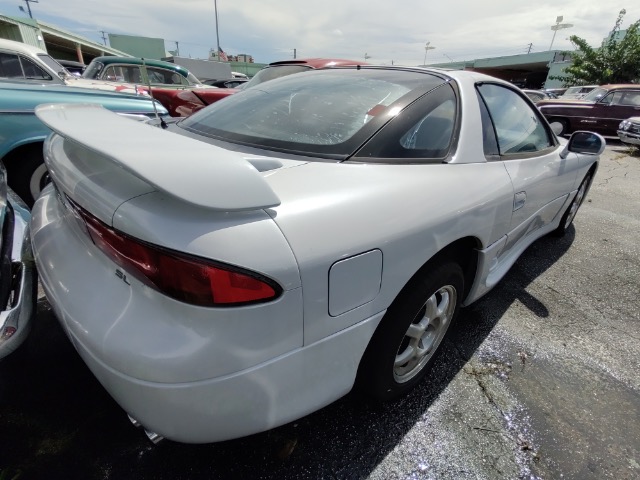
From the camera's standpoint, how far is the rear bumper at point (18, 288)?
135 cm

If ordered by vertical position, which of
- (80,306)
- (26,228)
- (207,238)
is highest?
(207,238)

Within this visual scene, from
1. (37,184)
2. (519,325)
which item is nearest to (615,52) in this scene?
(519,325)

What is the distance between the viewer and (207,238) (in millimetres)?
961

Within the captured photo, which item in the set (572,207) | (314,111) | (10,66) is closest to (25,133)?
(314,111)

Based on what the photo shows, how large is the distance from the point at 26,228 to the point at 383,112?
1.83m

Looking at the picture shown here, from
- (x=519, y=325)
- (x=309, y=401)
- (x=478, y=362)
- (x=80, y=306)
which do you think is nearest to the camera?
(x=80, y=306)

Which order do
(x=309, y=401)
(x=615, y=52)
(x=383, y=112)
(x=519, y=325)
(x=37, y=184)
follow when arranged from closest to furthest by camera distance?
(x=309, y=401), (x=383, y=112), (x=519, y=325), (x=37, y=184), (x=615, y=52)

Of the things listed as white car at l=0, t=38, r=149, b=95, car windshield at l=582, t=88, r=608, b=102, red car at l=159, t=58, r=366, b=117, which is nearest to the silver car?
white car at l=0, t=38, r=149, b=95

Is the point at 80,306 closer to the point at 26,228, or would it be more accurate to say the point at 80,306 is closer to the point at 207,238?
the point at 207,238

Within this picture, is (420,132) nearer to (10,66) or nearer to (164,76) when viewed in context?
(10,66)

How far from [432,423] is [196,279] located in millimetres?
1329

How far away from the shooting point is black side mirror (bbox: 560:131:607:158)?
2.79 metres

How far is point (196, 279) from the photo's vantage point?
0.97 m

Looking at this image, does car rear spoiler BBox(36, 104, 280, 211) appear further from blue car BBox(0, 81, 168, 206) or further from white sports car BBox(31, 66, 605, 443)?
blue car BBox(0, 81, 168, 206)
